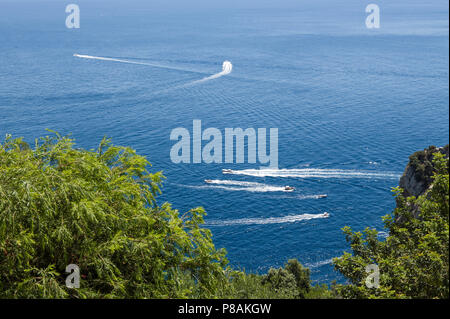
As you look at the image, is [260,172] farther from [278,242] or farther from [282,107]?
[282,107]

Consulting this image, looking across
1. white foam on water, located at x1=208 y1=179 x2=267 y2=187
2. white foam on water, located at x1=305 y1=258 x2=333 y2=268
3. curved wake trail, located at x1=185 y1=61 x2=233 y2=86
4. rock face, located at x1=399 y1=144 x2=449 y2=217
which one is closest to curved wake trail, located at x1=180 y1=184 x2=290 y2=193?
white foam on water, located at x1=208 y1=179 x2=267 y2=187

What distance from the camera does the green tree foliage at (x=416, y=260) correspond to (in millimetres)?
13945

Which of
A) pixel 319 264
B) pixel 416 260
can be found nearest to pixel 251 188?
pixel 319 264

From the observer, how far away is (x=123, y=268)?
1648 cm

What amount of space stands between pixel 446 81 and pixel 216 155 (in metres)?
80.4

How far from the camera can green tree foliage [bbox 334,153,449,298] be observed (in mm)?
13945

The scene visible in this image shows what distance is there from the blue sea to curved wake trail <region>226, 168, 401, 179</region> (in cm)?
31

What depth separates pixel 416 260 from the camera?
14.9 m

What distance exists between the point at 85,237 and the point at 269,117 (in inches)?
3774

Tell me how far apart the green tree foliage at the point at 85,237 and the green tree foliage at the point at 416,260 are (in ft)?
20.0

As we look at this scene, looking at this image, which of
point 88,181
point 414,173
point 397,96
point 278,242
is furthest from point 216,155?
point 88,181

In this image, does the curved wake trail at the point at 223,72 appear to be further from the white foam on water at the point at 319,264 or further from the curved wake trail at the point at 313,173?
the white foam on water at the point at 319,264

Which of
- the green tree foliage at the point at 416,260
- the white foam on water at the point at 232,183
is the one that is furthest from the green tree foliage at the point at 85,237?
the white foam on water at the point at 232,183

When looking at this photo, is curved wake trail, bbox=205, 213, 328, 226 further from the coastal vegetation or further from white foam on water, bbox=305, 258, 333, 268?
the coastal vegetation
